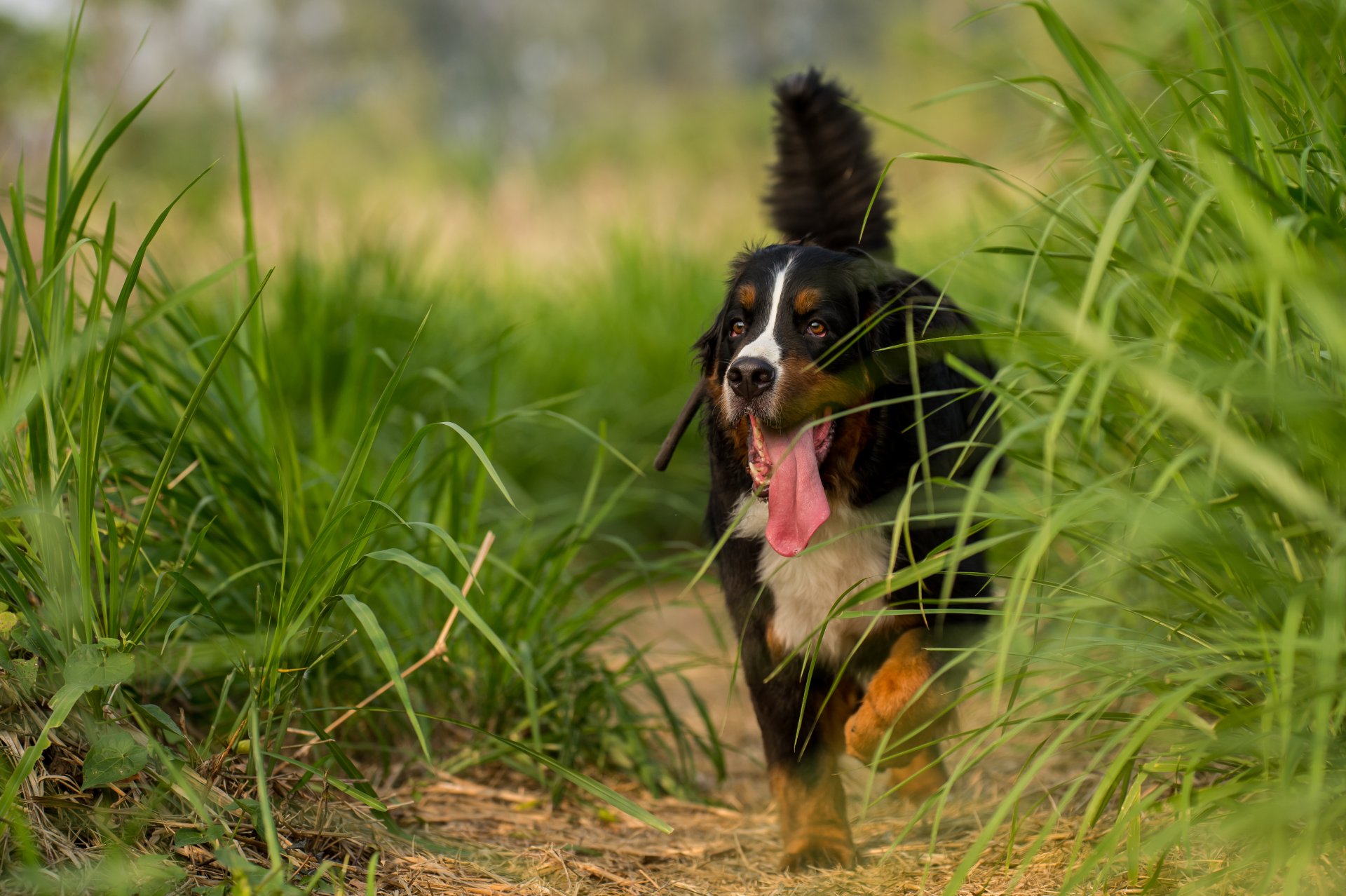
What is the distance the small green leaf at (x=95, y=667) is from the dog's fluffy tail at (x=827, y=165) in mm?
2126

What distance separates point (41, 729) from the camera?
1.89 metres

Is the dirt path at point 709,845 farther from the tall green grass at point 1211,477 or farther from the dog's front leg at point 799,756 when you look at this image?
the tall green grass at point 1211,477

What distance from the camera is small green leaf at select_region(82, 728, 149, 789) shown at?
1.85 m

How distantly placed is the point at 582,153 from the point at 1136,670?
22.3 metres

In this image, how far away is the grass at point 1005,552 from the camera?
165cm

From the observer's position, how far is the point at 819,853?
101 inches

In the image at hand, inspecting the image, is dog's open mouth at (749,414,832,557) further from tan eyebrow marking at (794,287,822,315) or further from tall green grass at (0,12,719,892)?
tall green grass at (0,12,719,892)

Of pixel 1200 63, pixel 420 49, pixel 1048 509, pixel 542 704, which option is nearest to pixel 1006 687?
pixel 542 704

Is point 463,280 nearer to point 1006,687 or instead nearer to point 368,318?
point 368,318

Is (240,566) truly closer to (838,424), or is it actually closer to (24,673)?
(24,673)

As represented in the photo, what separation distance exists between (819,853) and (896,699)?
413mm

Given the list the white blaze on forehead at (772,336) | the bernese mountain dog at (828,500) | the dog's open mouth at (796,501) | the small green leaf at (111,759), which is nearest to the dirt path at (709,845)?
the bernese mountain dog at (828,500)

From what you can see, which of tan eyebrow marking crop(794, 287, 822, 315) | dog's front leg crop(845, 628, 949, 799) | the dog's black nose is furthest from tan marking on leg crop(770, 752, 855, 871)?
tan eyebrow marking crop(794, 287, 822, 315)

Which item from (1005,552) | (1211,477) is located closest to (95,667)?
(1211,477)
